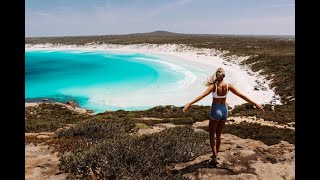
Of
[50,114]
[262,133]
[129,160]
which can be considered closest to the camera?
[129,160]

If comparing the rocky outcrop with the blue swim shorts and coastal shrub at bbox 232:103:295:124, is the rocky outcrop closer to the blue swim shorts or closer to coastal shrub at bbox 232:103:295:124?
the blue swim shorts

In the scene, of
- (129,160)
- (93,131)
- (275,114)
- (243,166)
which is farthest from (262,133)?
(275,114)

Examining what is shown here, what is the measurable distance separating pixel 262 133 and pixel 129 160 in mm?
9495

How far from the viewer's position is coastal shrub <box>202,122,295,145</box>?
46.0 ft

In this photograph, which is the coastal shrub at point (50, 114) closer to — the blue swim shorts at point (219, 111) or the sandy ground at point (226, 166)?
the sandy ground at point (226, 166)

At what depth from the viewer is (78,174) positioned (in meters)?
8.10

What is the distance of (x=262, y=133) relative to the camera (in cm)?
1574

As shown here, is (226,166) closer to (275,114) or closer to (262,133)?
(262,133)

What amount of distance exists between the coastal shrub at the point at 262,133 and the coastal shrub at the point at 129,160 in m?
5.57

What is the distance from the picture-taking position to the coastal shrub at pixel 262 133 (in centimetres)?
1401

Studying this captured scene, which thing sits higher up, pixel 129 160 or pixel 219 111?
pixel 219 111

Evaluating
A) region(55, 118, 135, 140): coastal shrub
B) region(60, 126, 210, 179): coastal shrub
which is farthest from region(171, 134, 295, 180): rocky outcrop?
region(55, 118, 135, 140): coastal shrub

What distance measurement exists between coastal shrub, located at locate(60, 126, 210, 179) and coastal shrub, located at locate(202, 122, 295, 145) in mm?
5574
